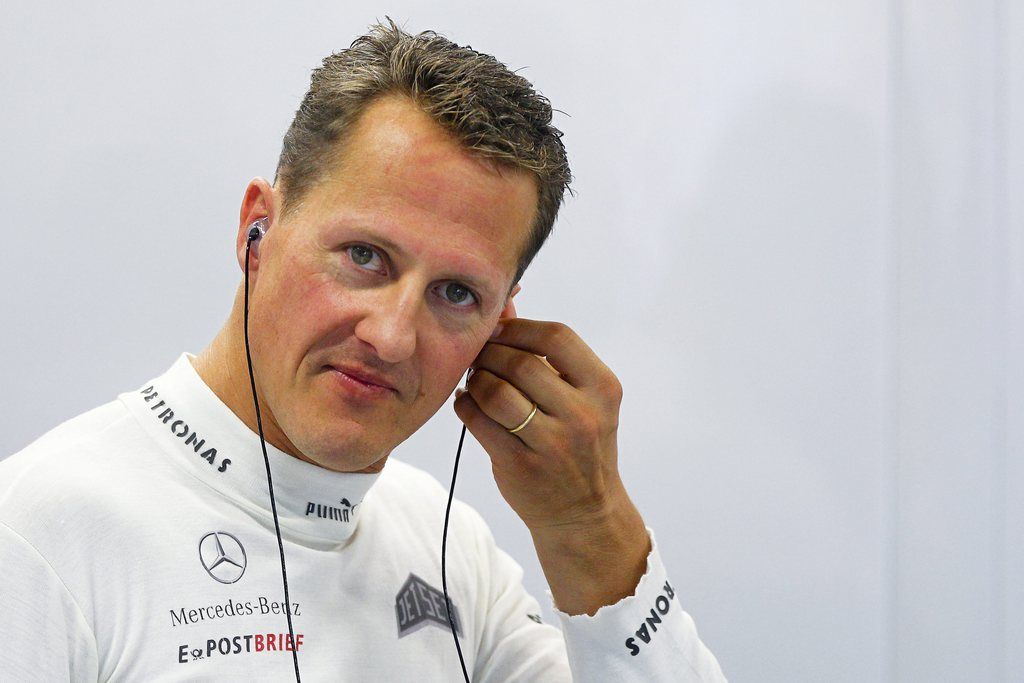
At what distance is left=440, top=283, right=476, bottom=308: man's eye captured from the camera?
121 cm

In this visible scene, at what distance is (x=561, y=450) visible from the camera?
1337mm

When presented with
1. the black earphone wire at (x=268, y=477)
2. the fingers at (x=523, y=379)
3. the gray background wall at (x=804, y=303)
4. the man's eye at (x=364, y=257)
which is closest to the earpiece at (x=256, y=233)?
the black earphone wire at (x=268, y=477)

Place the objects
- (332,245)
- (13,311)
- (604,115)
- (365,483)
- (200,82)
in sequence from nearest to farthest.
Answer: (332,245) < (365,483) < (13,311) < (200,82) < (604,115)

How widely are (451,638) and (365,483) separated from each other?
0.79 feet

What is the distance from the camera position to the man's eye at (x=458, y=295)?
1.21 metres

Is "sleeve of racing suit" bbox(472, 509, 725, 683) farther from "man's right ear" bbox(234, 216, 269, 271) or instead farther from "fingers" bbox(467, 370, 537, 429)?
"man's right ear" bbox(234, 216, 269, 271)

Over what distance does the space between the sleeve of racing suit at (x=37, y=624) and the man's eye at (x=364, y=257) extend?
42cm

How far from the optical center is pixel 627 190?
2209 mm

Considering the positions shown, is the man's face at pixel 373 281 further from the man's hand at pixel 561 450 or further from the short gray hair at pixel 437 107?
the man's hand at pixel 561 450

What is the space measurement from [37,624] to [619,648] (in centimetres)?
66

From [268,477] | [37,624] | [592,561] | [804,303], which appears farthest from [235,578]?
[804,303]

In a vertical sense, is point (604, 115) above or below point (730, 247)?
above

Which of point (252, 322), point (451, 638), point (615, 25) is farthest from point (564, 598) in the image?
point (615, 25)

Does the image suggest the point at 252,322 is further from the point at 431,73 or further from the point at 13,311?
the point at 13,311
